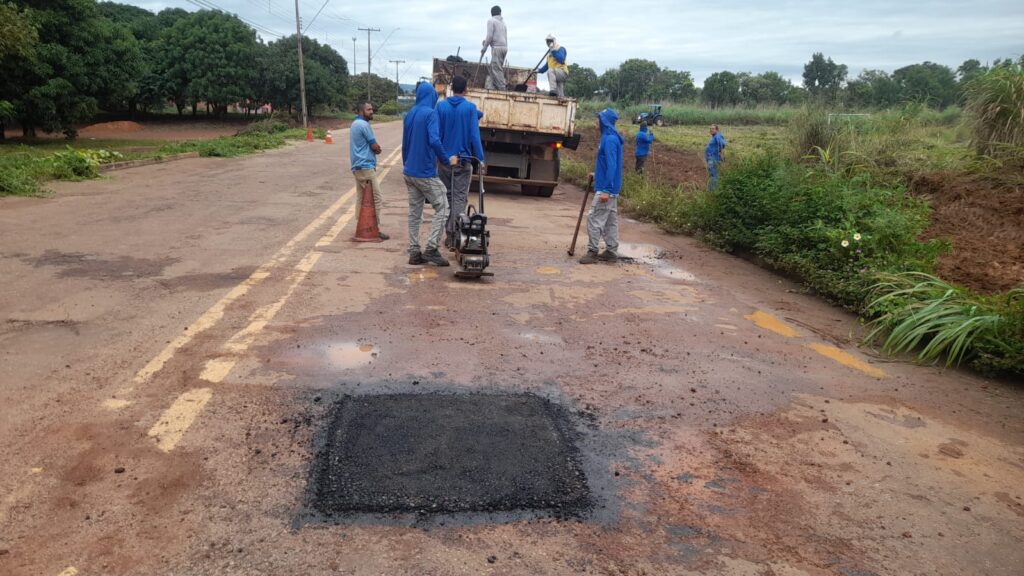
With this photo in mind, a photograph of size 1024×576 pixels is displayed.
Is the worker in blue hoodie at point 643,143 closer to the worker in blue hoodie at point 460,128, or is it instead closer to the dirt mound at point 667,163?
the dirt mound at point 667,163

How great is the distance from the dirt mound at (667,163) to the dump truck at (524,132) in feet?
12.2

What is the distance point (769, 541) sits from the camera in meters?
3.04

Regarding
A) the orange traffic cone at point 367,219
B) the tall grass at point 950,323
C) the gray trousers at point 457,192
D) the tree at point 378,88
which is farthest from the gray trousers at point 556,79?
the tree at point 378,88

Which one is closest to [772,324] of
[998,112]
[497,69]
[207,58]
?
[998,112]

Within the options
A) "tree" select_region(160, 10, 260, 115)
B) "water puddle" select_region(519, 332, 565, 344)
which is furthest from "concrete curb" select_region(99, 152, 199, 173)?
"tree" select_region(160, 10, 260, 115)

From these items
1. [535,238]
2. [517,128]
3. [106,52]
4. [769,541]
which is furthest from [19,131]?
[769,541]

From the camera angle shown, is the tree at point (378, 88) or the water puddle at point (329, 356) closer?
the water puddle at point (329, 356)

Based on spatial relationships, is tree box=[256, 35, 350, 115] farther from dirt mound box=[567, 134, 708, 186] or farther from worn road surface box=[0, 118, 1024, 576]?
worn road surface box=[0, 118, 1024, 576]

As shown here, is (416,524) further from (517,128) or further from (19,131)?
(19,131)

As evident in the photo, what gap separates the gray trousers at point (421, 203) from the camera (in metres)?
7.76

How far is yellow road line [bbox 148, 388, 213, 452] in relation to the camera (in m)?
3.55

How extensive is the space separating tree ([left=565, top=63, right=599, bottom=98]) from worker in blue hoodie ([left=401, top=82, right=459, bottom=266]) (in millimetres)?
80541

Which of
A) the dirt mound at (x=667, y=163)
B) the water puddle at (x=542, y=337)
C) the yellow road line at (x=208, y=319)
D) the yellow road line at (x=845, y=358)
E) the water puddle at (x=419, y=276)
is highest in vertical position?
the dirt mound at (x=667, y=163)

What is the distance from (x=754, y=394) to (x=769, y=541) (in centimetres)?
180
